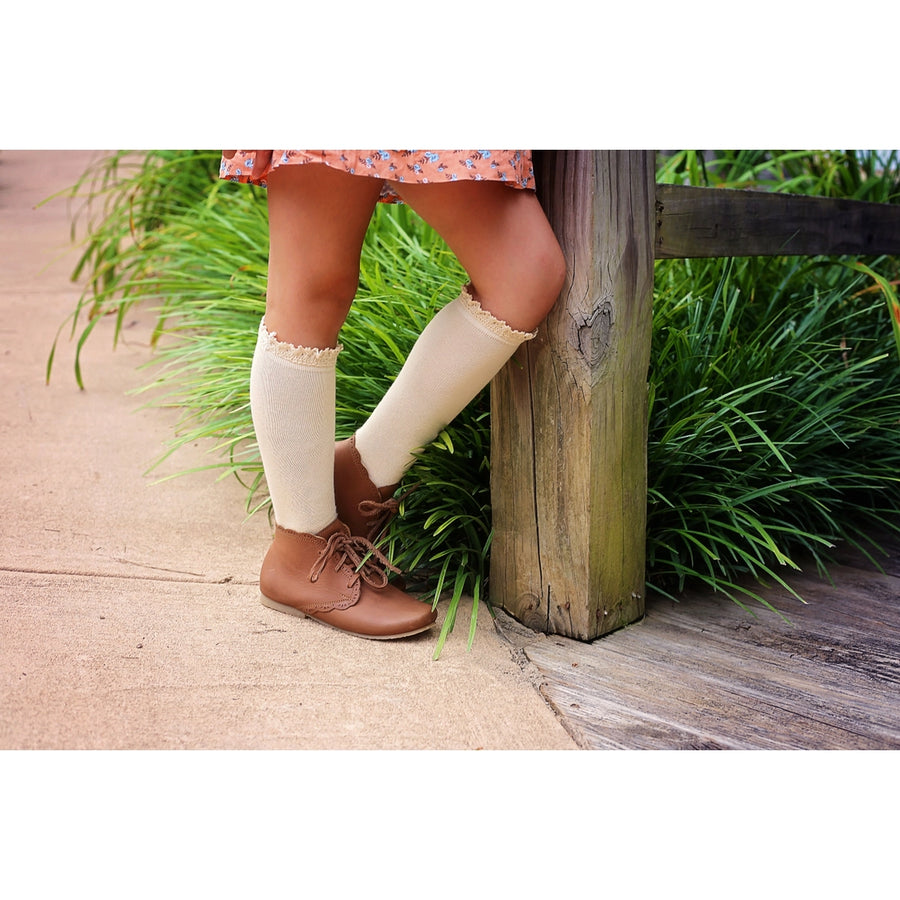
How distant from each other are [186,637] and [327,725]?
1.16ft

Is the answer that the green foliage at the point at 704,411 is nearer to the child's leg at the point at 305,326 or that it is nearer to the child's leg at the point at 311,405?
the child's leg at the point at 311,405

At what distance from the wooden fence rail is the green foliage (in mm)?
105

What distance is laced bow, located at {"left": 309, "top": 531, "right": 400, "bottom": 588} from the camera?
149 centimetres

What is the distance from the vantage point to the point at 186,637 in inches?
56.4

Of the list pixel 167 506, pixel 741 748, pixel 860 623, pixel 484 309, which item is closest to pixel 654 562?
pixel 860 623

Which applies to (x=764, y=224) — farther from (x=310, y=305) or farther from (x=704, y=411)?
(x=310, y=305)

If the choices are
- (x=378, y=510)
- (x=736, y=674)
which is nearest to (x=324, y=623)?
(x=378, y=510)

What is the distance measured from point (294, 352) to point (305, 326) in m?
0.04

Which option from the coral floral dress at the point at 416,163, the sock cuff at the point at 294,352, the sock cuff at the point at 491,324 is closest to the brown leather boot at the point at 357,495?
the sock cuff at the point at 294,352

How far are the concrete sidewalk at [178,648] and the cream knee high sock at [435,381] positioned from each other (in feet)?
1.05

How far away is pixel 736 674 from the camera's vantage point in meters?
1.41

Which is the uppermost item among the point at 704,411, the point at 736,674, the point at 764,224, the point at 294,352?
the point at 764,224

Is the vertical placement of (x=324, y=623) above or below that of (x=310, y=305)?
below

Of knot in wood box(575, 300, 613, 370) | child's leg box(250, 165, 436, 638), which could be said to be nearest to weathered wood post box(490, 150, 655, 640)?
knot in wood box(575, 300, 613, 370)
